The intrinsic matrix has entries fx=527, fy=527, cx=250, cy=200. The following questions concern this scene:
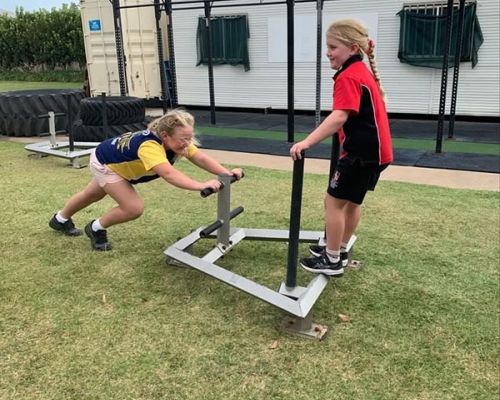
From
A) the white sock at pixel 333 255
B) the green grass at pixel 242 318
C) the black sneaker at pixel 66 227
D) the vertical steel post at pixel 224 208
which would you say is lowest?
the green grass at pixel 242 318

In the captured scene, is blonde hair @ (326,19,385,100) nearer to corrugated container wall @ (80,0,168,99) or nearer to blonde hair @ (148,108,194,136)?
blonde hair @ (148,108,194,136)

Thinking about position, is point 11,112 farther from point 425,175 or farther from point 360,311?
point 360,311

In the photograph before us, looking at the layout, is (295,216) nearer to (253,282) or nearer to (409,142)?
(253,282)

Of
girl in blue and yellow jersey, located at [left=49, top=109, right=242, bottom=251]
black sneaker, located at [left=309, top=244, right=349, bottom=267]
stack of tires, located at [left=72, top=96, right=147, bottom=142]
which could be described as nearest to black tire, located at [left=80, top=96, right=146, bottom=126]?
stack of tires, located at [left=72, top=96, right=147, bottom=142]

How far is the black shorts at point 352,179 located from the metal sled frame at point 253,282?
1.60 feet

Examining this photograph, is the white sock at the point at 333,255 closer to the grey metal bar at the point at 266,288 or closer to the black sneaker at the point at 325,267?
the black sneaker at the point at 325,267

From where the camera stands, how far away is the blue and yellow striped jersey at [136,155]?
3221 millimetres

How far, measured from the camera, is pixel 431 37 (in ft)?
30.3

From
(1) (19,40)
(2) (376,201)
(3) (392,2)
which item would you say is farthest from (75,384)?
(1) (19,40)

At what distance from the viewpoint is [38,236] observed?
4039mm

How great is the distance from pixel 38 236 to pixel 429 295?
2.85 metres

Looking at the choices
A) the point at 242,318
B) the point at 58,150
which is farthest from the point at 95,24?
the point at 242,318

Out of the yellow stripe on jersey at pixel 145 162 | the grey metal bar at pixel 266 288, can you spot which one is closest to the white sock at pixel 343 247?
the grey metal bar at pixel 266 288

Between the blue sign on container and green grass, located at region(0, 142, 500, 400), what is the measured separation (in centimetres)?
798
